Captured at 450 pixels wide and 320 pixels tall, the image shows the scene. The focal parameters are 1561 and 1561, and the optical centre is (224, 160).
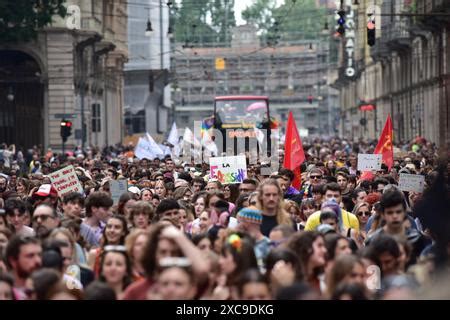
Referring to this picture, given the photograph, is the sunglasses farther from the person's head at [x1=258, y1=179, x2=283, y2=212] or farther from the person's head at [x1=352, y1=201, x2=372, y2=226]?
the person's head at [x1=258, y1=179, x2=283, y2=212]

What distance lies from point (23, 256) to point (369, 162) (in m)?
15.9

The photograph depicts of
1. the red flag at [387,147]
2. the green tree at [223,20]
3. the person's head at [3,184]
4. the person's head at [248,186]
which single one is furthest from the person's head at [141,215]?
the green tree at [223,20]

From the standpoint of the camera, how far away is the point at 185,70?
137 m

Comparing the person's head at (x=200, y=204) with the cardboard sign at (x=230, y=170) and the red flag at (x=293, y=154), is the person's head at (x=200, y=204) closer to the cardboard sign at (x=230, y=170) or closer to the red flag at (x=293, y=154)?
the cardboard sign at (x=230, y=170)

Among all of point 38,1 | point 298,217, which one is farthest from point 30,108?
point 298,217

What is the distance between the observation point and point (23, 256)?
11.0 meters

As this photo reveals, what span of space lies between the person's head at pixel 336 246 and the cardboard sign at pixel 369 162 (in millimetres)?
14490

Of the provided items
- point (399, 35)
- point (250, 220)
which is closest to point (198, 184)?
point (250, 220)

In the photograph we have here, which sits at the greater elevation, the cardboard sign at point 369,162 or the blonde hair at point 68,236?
the cardboard sign at point 369,162

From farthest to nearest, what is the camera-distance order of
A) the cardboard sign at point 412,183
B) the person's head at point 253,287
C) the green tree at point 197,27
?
the green tree at point 197,27, the cardboard sign at point 412,183, the person's head at point 253,287

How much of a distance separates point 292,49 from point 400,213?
13616 centimetres

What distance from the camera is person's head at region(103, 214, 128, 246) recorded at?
1334 centimetres

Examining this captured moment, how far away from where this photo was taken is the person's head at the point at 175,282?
8.70 m
